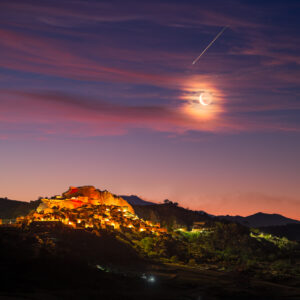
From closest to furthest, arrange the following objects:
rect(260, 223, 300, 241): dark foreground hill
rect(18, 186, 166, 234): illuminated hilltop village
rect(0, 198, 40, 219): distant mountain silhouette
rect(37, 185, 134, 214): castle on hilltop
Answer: rect(18, 186, 166, 234): illuminated hilltop village → rect(37, 185, 134, 214): castle on hilltop → rect(0, 198, 40, 219): distant mountain silhouette → rect(260, 223, 300, 241): dark foreground hill

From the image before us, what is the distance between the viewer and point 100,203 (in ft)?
267

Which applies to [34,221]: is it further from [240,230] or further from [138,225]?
[240,230]

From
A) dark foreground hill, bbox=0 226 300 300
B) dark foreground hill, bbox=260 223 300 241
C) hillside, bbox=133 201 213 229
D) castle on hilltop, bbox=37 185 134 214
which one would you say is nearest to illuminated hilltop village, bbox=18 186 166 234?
castle on hilltop, bbox=37 185 134 214

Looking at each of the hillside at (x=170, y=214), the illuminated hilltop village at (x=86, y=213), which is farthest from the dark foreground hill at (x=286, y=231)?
the illuminated hilltop village at (x=86, y=213)

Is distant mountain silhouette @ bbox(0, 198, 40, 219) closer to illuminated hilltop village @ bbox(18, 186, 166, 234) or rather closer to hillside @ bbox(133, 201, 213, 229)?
illuminated hilltop village @ bbox(18, 186, 166, 234)

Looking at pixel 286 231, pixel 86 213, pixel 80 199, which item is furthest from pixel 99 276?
pixel 286 231

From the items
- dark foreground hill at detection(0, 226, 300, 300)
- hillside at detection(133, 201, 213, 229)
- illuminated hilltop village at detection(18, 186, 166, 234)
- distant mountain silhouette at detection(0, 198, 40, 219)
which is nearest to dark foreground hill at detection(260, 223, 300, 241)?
hillside at detection(133, 201, 213, 229)

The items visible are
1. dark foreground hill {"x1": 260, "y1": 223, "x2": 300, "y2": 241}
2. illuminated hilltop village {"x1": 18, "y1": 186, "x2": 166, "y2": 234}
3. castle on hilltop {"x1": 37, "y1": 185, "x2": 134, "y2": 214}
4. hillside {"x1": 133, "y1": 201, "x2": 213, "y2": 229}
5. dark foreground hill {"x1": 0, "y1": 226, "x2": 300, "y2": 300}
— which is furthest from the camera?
dark foreground hill {"x1": 260, "y1": 223, "x2": 300, "y2": 241}

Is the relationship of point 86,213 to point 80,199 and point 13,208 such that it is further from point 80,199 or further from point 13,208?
point 13,208

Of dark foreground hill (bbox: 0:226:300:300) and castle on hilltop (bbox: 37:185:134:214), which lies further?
castle on hilltop (bbox: 37:185:134:214)

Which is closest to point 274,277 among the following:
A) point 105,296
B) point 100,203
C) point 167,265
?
point 167,265

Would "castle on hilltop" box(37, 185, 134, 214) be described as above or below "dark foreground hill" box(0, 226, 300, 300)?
above

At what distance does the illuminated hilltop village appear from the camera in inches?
2259

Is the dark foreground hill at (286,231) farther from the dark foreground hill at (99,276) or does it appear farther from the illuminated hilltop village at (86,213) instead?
the dark foreground hill at (99,276)
